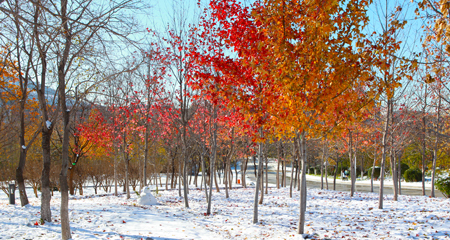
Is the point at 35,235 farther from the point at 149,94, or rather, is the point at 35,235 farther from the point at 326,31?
the point at 149,94

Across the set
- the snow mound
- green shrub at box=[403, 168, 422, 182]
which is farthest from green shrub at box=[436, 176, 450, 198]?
green shrub at box=[403, 168, 422, 182]

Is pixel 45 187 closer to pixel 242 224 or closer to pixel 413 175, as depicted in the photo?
pixel 242 224

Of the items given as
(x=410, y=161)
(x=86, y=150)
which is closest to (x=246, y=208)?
(x=86, y=150)

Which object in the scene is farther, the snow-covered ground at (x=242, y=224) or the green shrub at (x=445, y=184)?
the green shrub at (x=445, y=184)

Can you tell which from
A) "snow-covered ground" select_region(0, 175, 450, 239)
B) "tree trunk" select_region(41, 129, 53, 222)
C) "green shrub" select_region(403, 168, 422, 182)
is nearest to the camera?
"snow-covered ground" select_region(0, 175, 450, 239)

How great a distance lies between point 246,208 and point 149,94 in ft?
26.1

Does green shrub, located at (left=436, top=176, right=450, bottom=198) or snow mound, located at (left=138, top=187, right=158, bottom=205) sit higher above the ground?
green shrub, located at (left=436, top=176, right=450, bottom=198)

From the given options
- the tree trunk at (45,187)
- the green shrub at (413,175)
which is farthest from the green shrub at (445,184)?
the tree trunk at (45,187)

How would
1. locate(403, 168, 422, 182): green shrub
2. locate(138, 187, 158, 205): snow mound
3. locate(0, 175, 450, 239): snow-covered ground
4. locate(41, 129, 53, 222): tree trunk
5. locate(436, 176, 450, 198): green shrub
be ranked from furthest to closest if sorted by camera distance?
1. locate(403, 168, 422, 182): green shrub
2. locate(436, 176, 450, 198): green shrub
3. locate(138, 187, 158, 205): snow mound
4. locate(41, 129, 53, 222): tree trunk
5. locate(0, 175, 450, 239): snow-covered ground

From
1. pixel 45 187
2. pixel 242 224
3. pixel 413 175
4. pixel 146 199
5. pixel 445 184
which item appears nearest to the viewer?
pixel 45 187

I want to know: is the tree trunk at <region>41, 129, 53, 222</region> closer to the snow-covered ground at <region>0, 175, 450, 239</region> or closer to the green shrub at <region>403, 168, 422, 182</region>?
the snow-covered ground at <region>0, 175, 450, 239</region>

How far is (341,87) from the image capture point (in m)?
5.92

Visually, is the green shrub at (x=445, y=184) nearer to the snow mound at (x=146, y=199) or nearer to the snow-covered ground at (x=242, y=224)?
the snow-covered ground at (x=242, y=224)

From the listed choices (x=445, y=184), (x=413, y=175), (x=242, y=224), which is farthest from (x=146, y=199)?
(x=413, y=175)
